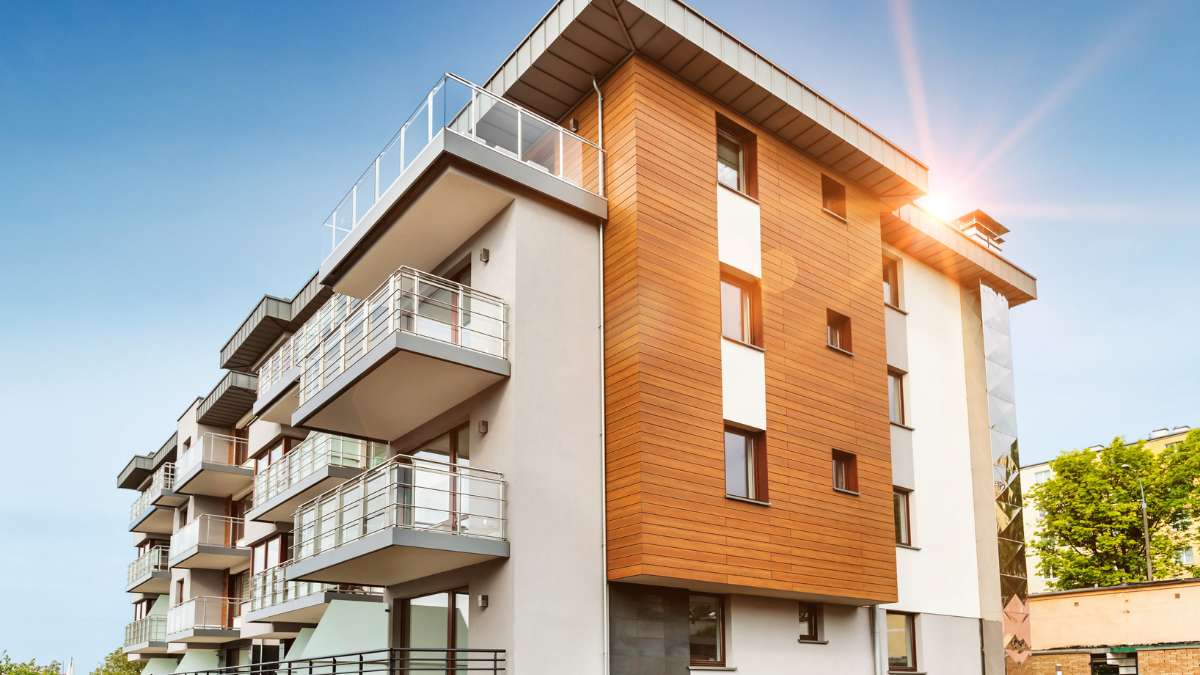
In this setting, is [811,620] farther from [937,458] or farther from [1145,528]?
[1145,528]

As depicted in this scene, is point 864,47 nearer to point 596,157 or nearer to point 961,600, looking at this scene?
point 596,157

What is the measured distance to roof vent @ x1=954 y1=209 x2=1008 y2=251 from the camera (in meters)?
25.8

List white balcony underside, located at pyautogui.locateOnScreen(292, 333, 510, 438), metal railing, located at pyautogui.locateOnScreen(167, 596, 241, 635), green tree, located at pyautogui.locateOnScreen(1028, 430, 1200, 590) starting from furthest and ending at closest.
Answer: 1. green tree, located at pyautogui.locateOnScreen(1028, 430, 1200, 590)
2. metal railing, located at pyautogui.locateOnScreen(167, 596, 241, 635)
3. white balcony underside, located at pyautogui.locateOnScreen(292, 333, 510, 438)

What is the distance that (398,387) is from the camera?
16266 millimetres

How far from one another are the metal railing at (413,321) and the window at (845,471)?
261 inches

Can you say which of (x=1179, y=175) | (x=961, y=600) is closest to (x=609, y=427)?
(x=961, y=600)

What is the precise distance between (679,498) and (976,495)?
33.9ft

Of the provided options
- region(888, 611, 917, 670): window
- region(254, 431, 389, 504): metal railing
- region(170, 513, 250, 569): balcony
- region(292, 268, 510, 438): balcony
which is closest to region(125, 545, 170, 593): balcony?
region(170, 513, 250, 569): balcony

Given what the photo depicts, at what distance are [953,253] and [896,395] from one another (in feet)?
12.4

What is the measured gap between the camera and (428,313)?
57.3 ft

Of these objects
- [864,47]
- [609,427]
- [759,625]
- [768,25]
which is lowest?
[759,625]

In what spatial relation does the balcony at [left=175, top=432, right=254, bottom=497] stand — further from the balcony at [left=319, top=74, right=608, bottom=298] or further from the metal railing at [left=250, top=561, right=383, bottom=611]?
the balcony at [left=319, top=74, right=608, bottom=298]

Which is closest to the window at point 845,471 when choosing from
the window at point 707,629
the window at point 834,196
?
the window at point 707,629

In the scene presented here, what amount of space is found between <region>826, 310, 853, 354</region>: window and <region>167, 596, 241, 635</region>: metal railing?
21.7m
